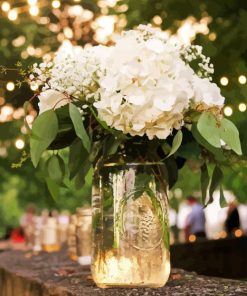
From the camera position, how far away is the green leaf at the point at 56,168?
10.8 ft

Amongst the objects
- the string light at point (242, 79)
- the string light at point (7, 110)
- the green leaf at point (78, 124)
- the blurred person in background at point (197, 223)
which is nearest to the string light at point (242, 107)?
the string light at point (242, 79)

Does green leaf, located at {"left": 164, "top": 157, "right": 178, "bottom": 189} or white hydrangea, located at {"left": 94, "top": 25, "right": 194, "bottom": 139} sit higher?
white hydrangea, located at {"left": 94, "top": 25, "right": 194, "bottom": 139}

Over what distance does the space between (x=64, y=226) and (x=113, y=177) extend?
20.4ft

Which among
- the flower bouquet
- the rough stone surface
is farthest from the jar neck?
the rough stone surface

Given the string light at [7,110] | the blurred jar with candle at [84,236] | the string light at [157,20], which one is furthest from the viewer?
the string light at [7,110]

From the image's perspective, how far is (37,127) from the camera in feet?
10.0

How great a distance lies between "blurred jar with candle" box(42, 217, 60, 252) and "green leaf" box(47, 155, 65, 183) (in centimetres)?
421

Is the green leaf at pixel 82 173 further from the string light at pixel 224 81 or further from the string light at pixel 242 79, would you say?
the string light at pixel 224 81

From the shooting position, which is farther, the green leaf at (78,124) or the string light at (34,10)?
the string light at (34,10)

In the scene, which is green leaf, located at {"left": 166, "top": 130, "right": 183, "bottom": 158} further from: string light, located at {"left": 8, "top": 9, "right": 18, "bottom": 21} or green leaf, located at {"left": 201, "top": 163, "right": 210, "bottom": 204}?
string light, located at {"left": 8, "top": 9, "right": 18, "bottom": 21}

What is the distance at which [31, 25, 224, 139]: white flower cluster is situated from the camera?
2992 millimetres

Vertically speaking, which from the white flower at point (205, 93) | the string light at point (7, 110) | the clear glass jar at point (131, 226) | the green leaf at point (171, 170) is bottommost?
the clear glass jar at point (131, 226)

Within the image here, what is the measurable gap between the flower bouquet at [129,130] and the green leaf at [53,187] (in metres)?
0.16

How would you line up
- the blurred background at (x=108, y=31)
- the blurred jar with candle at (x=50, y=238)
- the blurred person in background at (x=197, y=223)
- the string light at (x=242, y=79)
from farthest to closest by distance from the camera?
the blurred person in background at (x=197, y=223) → the blurred background at (x=108, y=31) → the string light at (x=242, y=79) → the blurred jar with candle at (x=50, y=238)
